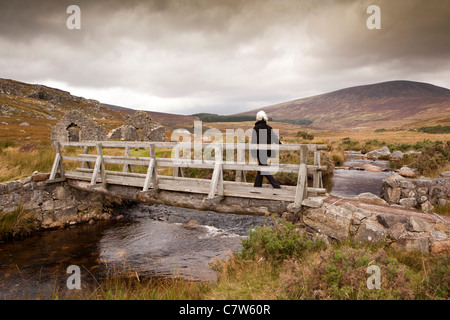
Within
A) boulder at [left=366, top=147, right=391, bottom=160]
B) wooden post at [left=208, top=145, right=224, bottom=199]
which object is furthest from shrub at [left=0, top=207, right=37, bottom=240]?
boulder at [left=366, top=147, right=391, bottom=160]

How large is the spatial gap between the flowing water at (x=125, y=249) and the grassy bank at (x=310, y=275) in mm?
1010

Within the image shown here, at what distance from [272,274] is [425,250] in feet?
10.5

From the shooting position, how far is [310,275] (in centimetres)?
424

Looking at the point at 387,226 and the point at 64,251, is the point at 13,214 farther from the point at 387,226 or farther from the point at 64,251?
the point at 387,226

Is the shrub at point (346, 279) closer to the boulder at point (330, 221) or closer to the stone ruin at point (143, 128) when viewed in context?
the boulder at point (330, 221)

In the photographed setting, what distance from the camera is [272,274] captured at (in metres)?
5.15

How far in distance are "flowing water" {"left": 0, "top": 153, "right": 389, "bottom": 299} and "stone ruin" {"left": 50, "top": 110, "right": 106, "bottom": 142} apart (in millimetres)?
19255

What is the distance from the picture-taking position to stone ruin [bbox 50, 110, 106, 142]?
28203 millimetres

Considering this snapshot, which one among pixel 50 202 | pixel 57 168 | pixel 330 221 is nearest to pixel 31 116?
pixel 57 168

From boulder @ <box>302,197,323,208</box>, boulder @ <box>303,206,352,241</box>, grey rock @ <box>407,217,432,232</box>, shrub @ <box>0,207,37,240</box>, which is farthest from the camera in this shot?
shrub @ <box>0,207,37,240</box>

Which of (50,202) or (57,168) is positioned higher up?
(57,168)

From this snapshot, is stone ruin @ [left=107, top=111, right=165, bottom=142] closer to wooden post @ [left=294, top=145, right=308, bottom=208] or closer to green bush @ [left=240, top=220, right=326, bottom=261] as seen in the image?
wooden post @ [left=294, top=145, right=308, bottom=208]

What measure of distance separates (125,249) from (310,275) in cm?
732

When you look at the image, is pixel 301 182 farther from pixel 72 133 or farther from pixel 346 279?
pixel 72 133
